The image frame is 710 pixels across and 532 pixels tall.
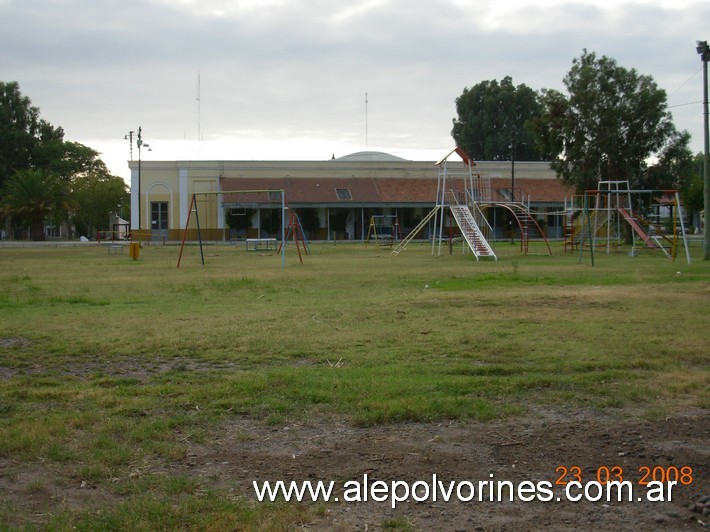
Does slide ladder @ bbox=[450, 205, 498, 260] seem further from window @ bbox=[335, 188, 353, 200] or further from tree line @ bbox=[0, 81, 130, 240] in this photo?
tree line @ bbox=[0, 81, 130, 240]

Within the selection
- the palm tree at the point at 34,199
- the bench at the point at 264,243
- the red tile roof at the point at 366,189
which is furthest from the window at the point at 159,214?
the bench at the point at 264,243

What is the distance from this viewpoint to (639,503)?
15.1ft

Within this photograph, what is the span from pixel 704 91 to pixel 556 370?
2300 cm

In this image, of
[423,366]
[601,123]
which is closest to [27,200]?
[601,123]

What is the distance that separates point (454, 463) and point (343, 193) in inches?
2328

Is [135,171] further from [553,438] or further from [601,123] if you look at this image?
[553,438]

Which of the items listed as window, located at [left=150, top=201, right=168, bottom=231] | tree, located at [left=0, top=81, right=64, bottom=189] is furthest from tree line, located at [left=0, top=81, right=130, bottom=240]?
window, located at [left=150, top=201, right=168, bottom=231]

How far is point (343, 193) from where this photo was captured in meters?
63.9

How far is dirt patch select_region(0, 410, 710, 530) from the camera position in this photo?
4.41 m

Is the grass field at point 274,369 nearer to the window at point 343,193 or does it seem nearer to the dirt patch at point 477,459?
the dirt patch at point 477,459

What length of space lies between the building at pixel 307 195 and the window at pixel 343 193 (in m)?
0.08

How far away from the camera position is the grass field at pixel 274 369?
5.07m

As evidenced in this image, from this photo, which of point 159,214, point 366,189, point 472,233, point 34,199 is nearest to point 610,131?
point 472,233
